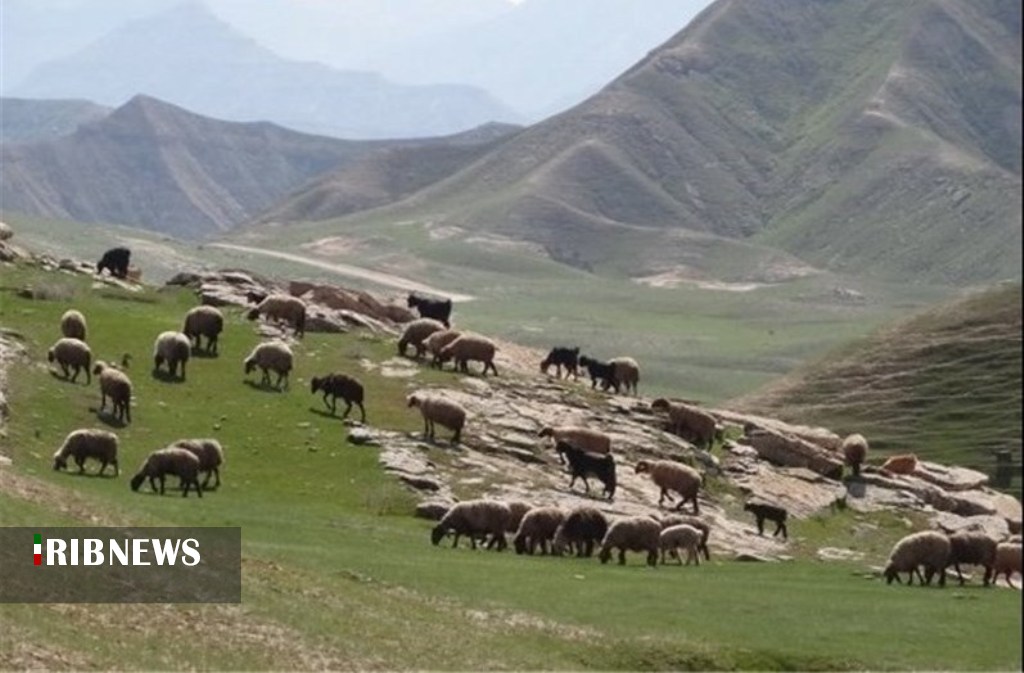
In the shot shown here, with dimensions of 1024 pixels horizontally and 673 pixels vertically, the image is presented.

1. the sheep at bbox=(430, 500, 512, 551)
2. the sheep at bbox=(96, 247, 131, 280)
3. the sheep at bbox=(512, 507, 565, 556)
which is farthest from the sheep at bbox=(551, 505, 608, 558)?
the sheep at bbox=(96, 247, 131, 280)

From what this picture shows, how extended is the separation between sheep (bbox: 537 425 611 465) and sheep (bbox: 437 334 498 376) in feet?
20.0

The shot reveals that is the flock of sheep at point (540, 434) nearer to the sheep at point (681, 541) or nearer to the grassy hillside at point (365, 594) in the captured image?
the sheep at point (681, 541)

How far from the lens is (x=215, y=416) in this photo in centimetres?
4253

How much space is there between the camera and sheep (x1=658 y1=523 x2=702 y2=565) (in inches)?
1423

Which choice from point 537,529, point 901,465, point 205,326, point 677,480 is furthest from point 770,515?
point 205,326

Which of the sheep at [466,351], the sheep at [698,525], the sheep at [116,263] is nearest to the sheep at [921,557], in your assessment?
the sheep at [698,525]

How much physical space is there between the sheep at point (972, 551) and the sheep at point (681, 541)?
233 inches

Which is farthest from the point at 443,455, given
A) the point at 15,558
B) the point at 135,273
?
the point at 135,273

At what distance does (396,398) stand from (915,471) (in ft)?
69.8

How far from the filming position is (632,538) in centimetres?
3469

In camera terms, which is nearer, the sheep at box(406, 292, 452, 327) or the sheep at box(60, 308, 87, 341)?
the sheep at box(60, 308, 87, 341)

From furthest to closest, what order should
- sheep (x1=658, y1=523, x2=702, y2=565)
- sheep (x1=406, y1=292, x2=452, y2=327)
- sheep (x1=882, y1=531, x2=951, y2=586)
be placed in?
sheep (x1=406, y1=292, x2=452, y2=327), sheep (x1=658, y1=523, x2=702, y2=565), sheep (x1=882, y1=531, x2=951, y2=586)

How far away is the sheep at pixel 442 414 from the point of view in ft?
147

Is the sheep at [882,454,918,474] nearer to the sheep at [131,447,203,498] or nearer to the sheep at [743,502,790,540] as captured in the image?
the sheep at [743,502,790,540]
